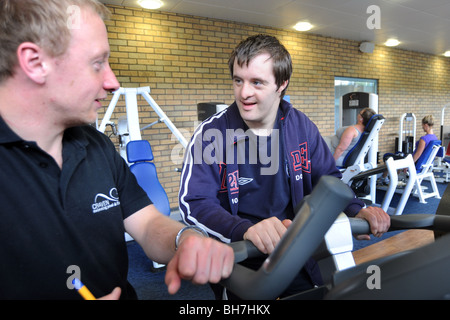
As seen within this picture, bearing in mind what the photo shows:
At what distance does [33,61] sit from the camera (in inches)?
29.1

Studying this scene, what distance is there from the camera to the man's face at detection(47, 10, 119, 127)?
760 mm

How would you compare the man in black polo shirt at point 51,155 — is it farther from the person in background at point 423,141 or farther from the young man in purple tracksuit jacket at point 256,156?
the person in background at point 423,141

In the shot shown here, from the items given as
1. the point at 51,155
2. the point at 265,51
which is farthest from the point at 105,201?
the point at 265,51

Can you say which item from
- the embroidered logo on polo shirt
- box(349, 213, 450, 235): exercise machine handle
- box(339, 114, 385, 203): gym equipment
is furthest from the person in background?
the embroidered logo on polo shirt

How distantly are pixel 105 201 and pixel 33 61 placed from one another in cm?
46

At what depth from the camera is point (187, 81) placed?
16.2 ft

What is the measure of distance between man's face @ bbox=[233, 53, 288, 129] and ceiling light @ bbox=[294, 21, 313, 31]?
471 centimetres

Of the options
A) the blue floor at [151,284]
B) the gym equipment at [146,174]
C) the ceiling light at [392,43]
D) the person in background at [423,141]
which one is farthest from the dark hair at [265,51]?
the ceiling light at [392,43]

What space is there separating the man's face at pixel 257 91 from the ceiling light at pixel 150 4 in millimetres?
3437

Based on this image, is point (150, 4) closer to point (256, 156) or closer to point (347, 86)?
point (256, 156)

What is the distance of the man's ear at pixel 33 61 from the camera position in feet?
2.39

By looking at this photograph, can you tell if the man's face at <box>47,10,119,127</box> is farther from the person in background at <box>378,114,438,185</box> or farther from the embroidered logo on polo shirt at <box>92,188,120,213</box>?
the person in background at <box>378,114,438,185</box>
